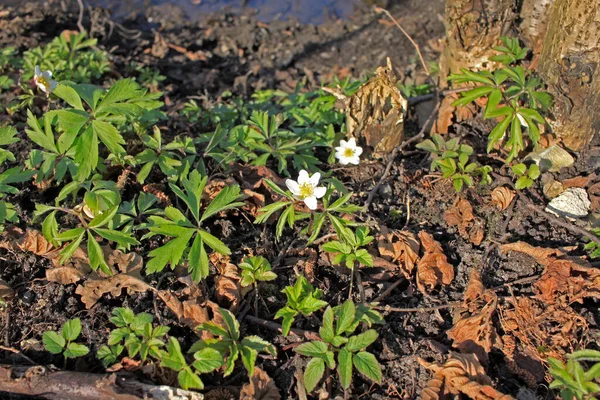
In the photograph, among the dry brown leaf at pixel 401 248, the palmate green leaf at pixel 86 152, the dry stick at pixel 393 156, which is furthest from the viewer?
the dry stick at pixel 393 156

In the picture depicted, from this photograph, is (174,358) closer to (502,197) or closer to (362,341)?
(362,341)

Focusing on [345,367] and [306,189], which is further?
[306,189]

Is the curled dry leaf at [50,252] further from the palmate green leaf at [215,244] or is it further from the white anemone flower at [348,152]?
the white anemone flower at [348,152]

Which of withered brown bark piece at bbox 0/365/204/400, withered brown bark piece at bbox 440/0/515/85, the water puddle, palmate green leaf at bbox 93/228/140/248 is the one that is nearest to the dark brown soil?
withered brown bark piece at bbox 0/365/204/400

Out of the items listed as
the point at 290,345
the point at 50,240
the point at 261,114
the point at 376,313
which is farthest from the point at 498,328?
the point at 50,240

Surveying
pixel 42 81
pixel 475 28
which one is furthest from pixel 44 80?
pixel 475 28

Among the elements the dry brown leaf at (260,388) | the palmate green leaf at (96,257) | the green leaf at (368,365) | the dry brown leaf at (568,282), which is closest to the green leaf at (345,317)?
the green leaf at (368,365)

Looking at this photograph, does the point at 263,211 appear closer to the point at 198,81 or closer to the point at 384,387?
the point at 384,387
